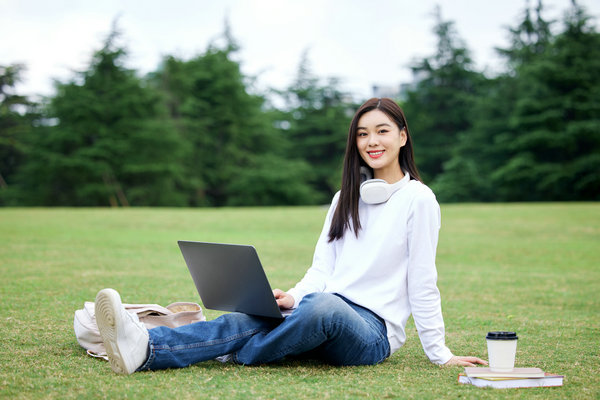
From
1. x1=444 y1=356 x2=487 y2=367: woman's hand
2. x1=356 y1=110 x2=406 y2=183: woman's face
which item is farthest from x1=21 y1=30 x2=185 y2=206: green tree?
x1=444 y1=356 x2=487 y2=367: woman's hand

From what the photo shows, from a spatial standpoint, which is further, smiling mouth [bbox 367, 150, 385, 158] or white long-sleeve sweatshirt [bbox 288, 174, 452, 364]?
smiling mouth [bbox 367, 150, 385, 158]

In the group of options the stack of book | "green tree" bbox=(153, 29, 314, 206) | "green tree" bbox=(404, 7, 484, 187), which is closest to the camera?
the stack of book

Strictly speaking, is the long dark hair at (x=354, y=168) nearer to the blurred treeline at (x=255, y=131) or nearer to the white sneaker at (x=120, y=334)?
the white sneaker at (x=120, y=334)

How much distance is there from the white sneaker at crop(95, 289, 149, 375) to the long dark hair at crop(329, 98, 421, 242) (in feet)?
3.87

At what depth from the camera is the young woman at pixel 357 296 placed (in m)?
3.00

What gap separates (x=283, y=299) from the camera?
3211 millimetres

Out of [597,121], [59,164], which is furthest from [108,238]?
[597,121]

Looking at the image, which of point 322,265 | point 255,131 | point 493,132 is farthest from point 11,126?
point 322,265

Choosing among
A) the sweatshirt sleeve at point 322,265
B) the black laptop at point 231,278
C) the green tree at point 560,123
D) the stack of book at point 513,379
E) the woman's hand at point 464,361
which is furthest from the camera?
the green tree at point 560,123

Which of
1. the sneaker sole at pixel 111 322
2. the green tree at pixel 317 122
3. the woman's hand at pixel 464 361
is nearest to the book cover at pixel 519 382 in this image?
the woman's hand at pixel 464 361

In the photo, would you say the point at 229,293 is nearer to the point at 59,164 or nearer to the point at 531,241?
the point at 531,241

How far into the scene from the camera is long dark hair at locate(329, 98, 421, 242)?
3449mm

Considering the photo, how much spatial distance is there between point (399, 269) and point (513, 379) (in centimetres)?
79

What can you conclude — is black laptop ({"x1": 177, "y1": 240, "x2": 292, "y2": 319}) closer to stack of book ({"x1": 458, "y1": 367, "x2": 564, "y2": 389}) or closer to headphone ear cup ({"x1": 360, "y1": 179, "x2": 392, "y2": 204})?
headphone ear cup ({"x1": 360, "y1": 179, "x2": 392, "y2": 204})
